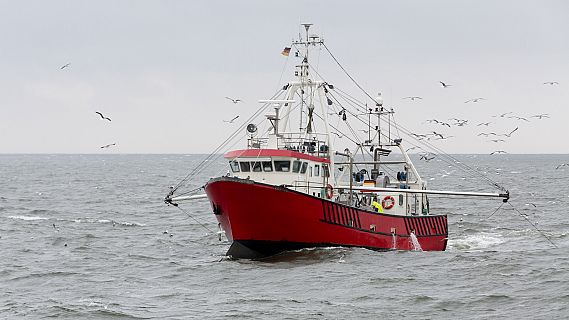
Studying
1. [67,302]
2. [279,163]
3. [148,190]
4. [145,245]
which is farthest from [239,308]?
[148,190]

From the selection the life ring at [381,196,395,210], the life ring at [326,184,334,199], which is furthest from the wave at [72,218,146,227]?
the life ring at [326,184,334,199]

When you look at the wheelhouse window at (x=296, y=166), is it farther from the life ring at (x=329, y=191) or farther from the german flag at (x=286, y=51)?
the german flag at (x=286, y=51)

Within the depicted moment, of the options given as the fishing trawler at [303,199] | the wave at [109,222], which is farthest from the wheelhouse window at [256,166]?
the wave at [109,222]

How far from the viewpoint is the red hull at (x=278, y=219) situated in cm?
3603

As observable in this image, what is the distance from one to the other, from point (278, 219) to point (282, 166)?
3137mm

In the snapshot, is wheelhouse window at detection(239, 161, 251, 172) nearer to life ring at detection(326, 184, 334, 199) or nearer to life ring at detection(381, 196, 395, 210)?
life ring at detection(326, 184, 334, 199)

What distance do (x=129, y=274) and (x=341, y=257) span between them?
347 inches

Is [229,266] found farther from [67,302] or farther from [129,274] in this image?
[67,302]

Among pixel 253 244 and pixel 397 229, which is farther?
pixel 397 229

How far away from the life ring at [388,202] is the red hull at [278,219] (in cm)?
456

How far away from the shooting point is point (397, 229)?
41.6 metres

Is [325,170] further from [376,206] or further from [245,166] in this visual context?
[245,166]

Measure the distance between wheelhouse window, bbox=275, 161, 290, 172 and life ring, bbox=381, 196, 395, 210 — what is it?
7.62 meters

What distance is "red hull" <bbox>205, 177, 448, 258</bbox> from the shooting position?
36031mm
